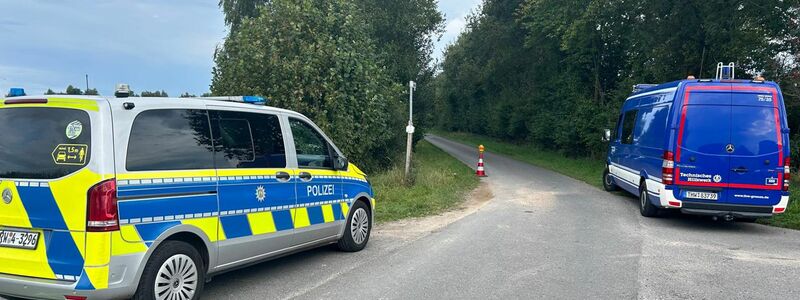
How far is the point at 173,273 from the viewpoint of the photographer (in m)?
4.52

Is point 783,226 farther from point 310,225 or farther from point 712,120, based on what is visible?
point 310,225

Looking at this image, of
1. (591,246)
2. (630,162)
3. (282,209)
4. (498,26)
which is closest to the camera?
(282,209)

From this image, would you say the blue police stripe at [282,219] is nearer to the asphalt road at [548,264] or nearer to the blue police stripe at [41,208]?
the asphalt road at [548,264]

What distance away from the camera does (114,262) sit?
4.07 metres

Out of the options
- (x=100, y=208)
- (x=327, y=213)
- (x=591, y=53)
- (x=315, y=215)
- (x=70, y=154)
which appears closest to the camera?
(x=100, y=208)

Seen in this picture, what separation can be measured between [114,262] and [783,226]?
1056 cm

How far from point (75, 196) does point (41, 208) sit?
0.34 metres

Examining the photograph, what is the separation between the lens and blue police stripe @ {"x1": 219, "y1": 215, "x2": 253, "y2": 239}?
16.4ft

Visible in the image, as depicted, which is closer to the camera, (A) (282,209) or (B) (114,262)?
(B) (114,262)

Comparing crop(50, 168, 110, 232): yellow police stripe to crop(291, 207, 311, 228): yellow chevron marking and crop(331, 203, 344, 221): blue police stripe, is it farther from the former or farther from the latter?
crop(331, 203, 344, 221): blue police stripe

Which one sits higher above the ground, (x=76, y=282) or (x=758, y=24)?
(x=758, y=24)

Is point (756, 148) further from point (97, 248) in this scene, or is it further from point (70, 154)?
point (70, 154)

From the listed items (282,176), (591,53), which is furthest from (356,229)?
(591,53)

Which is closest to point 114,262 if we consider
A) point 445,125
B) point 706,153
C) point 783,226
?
point 706,153
